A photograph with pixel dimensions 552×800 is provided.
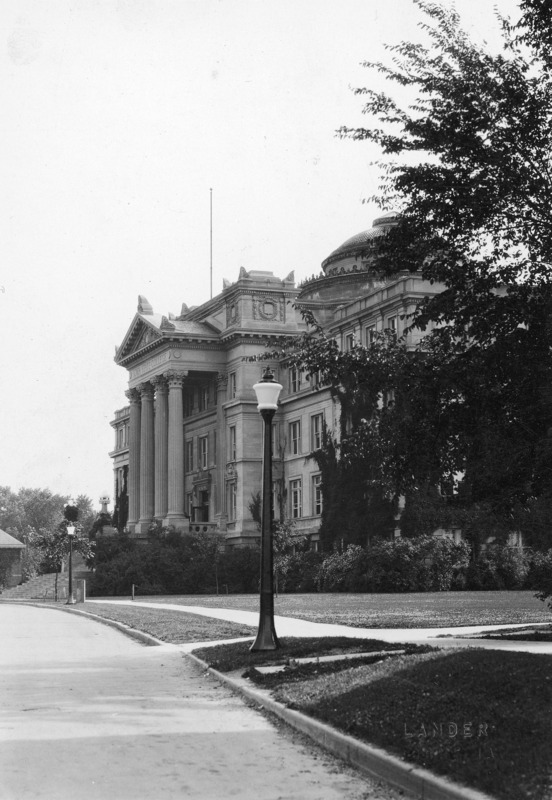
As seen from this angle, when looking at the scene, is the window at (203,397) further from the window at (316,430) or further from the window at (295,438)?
the window at (316,430)

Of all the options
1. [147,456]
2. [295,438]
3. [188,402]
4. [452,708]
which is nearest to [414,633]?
[452,708]

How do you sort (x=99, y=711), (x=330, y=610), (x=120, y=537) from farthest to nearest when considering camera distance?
(x=120, y=537), (x=330, y=610), (x=99, y=711)

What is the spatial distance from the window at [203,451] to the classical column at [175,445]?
441 centimetres

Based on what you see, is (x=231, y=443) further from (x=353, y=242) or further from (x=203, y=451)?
(x=353, y=242)

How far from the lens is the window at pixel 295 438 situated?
275 ft

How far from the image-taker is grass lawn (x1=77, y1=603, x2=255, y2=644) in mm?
26188

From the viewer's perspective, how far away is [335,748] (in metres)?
10.7

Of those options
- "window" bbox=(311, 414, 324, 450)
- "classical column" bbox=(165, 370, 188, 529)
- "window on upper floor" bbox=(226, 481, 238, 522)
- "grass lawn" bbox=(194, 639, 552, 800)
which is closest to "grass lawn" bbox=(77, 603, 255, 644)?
"grass lawn" bbox=(194, 639, 552, 800)

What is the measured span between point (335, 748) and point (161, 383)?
3170 inches

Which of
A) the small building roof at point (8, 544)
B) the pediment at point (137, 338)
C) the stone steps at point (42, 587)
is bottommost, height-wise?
the stone steps at point (42, 587)

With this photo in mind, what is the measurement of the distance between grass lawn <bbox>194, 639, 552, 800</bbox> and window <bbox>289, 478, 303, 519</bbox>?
2596 inches

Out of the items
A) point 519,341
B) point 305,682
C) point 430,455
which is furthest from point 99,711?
point 519,341

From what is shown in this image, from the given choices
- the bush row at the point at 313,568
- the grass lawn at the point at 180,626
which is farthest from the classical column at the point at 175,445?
the grass lawn at the point at 180,626

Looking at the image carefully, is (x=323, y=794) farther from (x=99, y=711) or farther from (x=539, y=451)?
(x=539, y=451)
